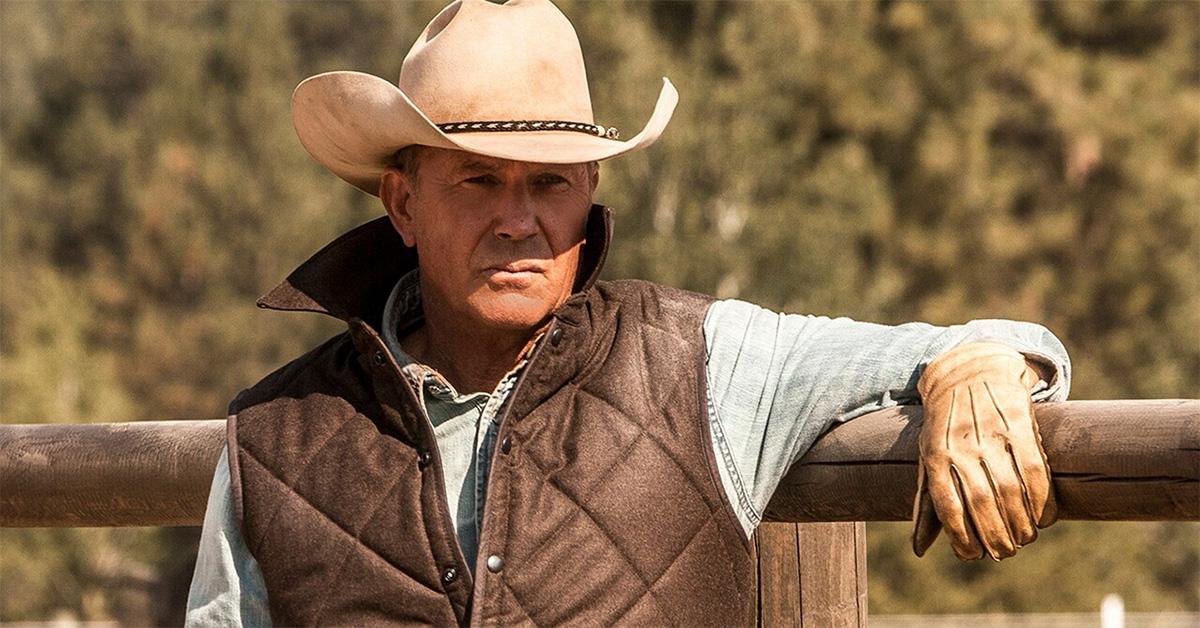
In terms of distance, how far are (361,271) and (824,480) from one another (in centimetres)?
78

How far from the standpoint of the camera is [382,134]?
2.46 m

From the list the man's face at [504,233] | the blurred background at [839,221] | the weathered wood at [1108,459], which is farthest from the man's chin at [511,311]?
the blurred background at [839,221]

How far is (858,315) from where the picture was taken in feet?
53.0

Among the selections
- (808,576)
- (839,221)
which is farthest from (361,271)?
(839,221)

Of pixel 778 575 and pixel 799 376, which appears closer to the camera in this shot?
pixel 799 376

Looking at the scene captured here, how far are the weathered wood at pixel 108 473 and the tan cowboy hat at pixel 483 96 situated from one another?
1.72ft

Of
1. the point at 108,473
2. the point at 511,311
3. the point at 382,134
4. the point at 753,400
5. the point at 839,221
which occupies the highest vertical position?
the point at 382,134

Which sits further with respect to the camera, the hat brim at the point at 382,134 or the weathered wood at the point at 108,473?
the weathered wood at the point at 108,473

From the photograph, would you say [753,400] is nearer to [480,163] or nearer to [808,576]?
[808,576]

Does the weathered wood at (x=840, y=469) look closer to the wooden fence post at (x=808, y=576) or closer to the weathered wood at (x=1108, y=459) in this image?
the weathered wood at (x=1108, y=459)

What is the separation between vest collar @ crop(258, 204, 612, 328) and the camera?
7.96ft

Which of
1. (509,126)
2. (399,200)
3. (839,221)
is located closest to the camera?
(509,126)

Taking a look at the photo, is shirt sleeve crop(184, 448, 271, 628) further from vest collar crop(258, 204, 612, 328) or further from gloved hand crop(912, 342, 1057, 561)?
gloved hand crop(912, 342, 1057, 561)

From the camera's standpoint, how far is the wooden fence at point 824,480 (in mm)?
1913
